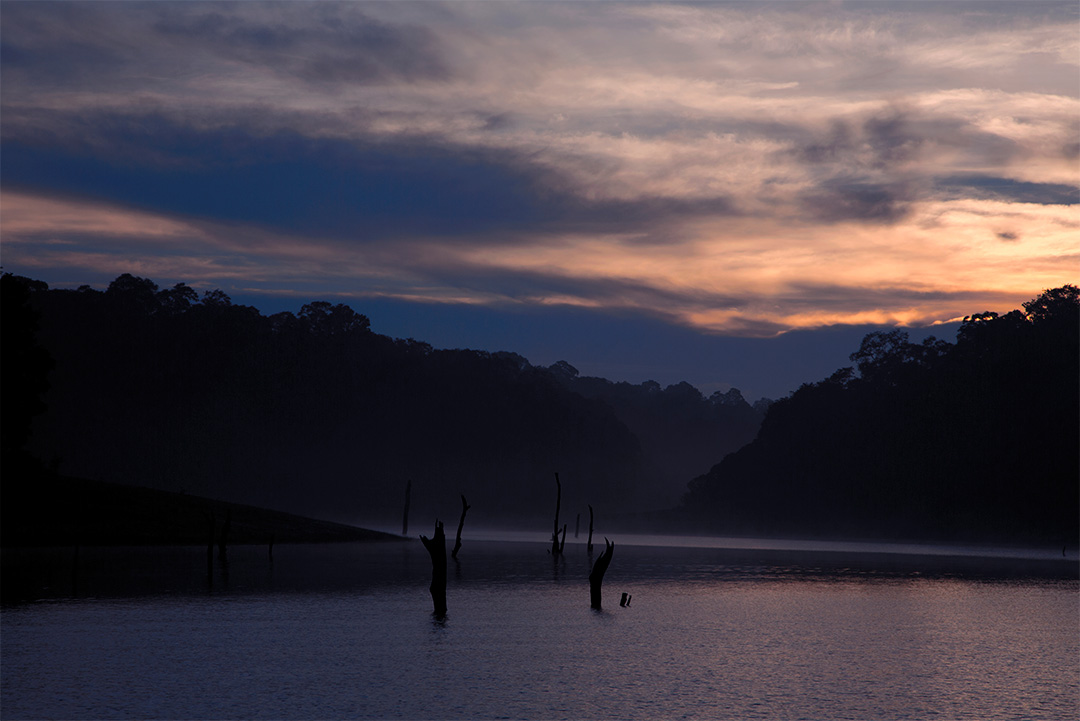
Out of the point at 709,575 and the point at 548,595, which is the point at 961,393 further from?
the point at 548,595

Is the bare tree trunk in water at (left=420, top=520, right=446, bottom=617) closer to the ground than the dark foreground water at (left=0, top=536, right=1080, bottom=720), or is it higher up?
higher up

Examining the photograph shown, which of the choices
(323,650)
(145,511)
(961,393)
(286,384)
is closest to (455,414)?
(286,384)

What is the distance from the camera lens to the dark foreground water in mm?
24484

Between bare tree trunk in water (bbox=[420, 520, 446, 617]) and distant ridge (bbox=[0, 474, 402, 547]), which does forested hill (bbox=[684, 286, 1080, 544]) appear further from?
bare tree trunk in water (bbox=[420, 520, 446, 617])

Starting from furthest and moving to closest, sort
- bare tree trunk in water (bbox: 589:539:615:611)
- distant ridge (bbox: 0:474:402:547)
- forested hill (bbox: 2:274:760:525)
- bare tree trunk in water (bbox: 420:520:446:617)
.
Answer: forested hill (bbox: 2:274:760:525) < distant ridge (bbox: 0:474:402:547) < bare tree trunk in water (bbox: 589:539:615:611) < bare tree trunk in water (bbox: 420:520:446:617)

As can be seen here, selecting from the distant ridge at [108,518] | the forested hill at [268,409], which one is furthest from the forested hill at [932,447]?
the distant ridge at [108,518]

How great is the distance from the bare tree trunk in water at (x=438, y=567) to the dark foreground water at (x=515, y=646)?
0.69 m

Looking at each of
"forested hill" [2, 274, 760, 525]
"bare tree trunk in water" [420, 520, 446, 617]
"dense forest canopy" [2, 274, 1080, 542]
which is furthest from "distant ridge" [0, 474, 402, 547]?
"forested hill" [2, 274, 760, 525]

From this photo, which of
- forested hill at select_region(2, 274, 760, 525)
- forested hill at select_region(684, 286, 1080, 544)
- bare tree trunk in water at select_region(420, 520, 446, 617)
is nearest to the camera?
bare tree trunk in water at select_region(420, 520, 446, 617)

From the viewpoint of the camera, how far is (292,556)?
68.5 m

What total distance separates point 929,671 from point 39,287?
153 m

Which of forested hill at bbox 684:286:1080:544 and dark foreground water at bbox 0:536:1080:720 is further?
forested hill at bbox 684:286:1080:544

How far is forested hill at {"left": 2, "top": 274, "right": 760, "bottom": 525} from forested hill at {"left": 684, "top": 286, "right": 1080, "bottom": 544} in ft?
162

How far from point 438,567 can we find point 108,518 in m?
40.2
